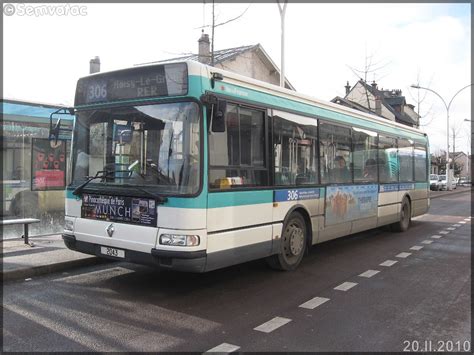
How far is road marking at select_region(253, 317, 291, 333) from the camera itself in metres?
4.86

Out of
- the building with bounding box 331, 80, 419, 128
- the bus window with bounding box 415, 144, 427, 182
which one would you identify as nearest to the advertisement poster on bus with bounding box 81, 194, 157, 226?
the bus window with bounding box 415, 144, 427, 182

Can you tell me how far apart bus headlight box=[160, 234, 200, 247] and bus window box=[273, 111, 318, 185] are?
2.03m

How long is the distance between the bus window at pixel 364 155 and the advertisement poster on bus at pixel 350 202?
0.25 meters

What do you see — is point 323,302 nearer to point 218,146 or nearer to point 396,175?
point 218,146

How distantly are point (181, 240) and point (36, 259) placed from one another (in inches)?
133

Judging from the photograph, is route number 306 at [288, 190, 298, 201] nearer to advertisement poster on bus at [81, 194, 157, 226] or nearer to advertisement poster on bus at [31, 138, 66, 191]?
advertisement poster on bus at [81, 194, 157, 226]

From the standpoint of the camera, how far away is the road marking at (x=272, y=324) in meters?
A: 4.86

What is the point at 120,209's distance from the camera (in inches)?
233

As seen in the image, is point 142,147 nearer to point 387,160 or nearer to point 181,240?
point 181,240

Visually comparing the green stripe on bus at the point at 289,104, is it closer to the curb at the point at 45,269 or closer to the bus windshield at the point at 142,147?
the bus windshield at the point at 142,147

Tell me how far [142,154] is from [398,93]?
66850 mm

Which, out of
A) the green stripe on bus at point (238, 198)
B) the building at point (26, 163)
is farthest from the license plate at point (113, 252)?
the building at point (26, 163)

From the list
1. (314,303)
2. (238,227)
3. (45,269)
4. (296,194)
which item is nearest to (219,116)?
(238,227)

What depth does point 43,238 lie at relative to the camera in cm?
960
